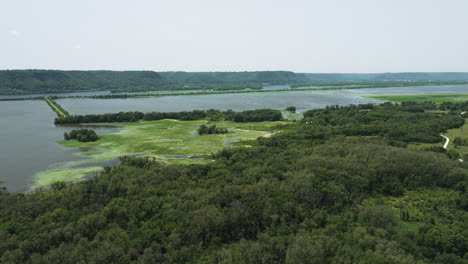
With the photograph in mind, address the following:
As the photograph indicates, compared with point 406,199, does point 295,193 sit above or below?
above

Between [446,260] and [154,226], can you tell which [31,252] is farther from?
[446,260]

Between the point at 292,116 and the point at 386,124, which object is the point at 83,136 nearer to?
the point at 292,116

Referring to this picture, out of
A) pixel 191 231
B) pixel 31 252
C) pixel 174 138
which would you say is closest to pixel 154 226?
pixel 191 231

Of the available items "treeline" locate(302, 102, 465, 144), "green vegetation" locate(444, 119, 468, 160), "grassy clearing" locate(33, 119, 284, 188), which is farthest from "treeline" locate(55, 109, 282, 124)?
"green vegetation" locate(444, 119, 468, 160)

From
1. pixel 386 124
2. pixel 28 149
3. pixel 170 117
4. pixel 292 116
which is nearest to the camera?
pixel 28 149

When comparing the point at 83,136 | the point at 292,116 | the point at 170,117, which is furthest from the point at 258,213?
the point at 292,116
